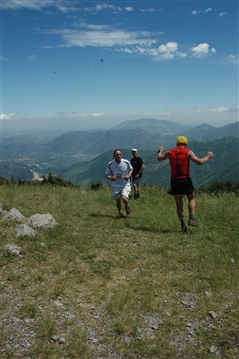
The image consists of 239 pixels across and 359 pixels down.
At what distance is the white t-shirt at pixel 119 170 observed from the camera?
29.0ft

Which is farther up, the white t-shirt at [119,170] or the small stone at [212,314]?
the white t-shirt at [119,170]

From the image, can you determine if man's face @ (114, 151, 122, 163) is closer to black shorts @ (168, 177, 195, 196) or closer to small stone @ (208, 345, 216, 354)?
black shorts @ (168, 177, 195, 196)

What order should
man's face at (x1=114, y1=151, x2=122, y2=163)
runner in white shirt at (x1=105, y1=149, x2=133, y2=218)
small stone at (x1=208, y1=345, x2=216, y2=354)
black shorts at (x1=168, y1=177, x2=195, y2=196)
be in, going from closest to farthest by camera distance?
small stone at (x1=208, y1=345, x2=216, y2=354) → black shorts at (x1=168, y1=177, x2=195, y2=196) → man's face at (x1=114, y1=151, x2=122, y2=163) → runner in white shirt at (x1=105, y1=149, x2=133, y2=218)

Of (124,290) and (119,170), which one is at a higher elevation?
(119,170)

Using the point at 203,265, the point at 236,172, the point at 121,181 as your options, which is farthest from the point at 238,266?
the point at 236,172

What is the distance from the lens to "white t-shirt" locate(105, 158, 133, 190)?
29.0 feet

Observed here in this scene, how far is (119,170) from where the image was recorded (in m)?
8.87

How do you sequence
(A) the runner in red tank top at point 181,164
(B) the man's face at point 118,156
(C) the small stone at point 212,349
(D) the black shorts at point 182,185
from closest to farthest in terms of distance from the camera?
(C) the small stone at point 212,349 < (A) the runner in red tank top at point 181,164 < (D) the black shorts at point 182,185 < (B) the man's face at point 118,156

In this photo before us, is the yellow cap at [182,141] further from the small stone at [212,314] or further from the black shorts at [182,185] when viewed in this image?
the small stone at [212,314]

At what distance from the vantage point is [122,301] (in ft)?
13.4

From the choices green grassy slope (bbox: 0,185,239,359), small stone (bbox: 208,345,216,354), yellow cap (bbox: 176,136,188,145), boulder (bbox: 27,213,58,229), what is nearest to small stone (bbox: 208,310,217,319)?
green grassy slope (bbox: 0,185,239,359)

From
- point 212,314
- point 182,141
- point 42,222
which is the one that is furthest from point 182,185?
point 42,222

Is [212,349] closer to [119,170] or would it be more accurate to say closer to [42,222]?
[42,222]

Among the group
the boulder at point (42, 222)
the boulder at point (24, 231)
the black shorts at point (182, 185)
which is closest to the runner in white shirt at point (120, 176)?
the black shorts at point (182, 185)
